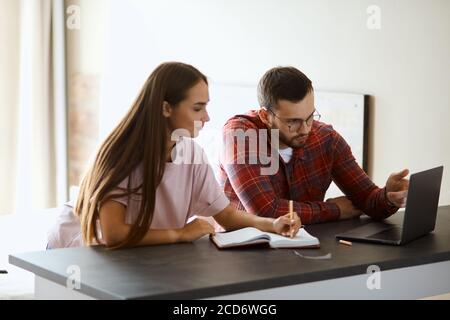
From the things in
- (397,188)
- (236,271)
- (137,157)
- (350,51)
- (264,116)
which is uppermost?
(350,51)

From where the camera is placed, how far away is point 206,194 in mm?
2633

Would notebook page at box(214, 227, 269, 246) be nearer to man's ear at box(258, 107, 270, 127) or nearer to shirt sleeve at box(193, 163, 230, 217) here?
shirt sleeve at box(193, 163, 230, 217)

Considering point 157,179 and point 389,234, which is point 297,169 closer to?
point 389,234

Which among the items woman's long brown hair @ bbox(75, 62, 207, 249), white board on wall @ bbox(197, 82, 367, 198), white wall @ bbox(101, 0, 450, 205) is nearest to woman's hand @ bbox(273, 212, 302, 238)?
woman's long brown hair @ bbox(75, 62, 207, 249)

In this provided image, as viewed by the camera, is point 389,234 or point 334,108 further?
point 334,108

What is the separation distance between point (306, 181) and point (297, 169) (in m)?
0.06

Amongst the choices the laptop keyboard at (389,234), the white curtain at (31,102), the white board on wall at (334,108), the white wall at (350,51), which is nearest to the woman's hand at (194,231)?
the laptop keyboard at (389,234)

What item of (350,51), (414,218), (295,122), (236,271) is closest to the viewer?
(236,271)

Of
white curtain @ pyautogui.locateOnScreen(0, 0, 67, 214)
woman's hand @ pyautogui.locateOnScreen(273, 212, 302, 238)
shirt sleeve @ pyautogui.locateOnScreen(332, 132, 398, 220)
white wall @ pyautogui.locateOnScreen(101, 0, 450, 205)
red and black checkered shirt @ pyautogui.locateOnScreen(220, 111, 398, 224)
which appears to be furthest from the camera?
white curtain @ pyautogui.locateOnScreen(0, 0, 67, 214)

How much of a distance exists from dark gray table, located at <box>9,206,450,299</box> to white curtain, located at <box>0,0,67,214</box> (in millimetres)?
3269

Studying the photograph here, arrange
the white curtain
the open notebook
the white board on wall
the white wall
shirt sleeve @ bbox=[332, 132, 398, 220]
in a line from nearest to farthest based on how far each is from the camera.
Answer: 1. the open notebook
2. shirt sleeve @ bbox=[332, 132, 398, 220]
3. the white wall
4. the white board on wall
5. the white curtain

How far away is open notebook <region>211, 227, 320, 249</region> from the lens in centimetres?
237

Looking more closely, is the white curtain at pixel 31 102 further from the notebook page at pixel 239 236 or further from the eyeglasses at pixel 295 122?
the notebook page at pixel 239 236

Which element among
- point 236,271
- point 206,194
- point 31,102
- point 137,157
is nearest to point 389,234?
point 206,194
